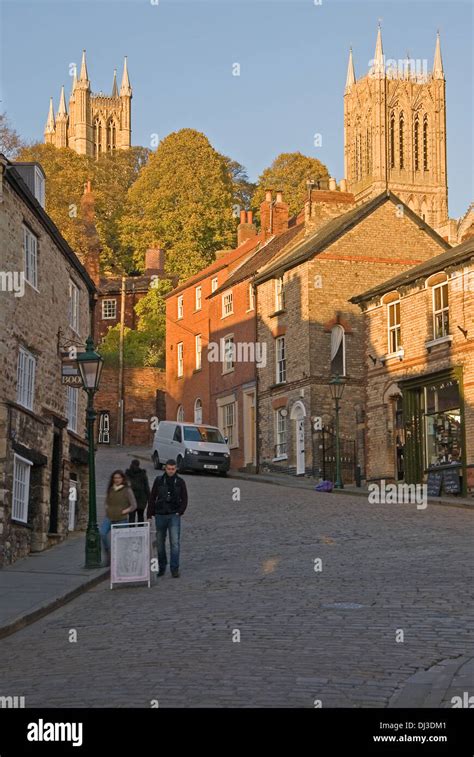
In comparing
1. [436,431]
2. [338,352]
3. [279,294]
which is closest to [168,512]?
[436,431]

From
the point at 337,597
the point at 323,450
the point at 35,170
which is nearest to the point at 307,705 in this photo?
the point at 337,597

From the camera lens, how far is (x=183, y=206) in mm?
77938

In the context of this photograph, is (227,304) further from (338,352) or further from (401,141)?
(401,141)

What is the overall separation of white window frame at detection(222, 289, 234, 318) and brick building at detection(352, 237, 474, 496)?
12.9m

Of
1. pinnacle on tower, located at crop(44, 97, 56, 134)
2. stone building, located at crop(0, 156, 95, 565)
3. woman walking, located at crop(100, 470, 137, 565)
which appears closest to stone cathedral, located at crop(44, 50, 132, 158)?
pinnacle on tower, located at crop(44, 97, 56, 134)

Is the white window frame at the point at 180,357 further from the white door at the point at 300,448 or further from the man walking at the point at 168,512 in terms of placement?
the man walking at the point at 168,512

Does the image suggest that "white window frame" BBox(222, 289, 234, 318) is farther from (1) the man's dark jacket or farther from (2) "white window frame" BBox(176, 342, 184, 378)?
(1) the man's dark jacket

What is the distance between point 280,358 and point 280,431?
9.67ft

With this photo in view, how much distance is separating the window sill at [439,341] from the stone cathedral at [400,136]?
92.7 meters

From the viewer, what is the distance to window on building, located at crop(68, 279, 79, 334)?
91.5 ft

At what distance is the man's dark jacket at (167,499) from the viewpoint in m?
18.5

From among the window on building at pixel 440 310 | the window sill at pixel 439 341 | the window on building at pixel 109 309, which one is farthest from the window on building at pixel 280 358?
the window on building at pixel 109 309
